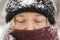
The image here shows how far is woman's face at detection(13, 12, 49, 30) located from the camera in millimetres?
646

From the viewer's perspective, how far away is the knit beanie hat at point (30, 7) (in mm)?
638

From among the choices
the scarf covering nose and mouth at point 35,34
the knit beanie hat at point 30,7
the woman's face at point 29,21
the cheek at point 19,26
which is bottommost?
the scarf covering nose and mouth at point 35,34

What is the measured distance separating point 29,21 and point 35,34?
52 mm

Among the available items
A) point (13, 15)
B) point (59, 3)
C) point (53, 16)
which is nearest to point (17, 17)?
point (13, 15)

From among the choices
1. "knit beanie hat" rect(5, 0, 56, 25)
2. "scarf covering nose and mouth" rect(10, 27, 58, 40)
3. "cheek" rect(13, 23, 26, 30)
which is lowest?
"scarf covering nose and mouth" rect(10, 27, 58, 40)

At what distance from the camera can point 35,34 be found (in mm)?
649

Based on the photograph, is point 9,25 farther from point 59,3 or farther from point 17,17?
point 59,3

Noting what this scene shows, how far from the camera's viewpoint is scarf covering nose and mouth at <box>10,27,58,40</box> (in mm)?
647

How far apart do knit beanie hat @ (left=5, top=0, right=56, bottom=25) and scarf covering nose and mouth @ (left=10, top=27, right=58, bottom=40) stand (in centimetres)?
5

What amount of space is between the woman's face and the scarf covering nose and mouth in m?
0.01

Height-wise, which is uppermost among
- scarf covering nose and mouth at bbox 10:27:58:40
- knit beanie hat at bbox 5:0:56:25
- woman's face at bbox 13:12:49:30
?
knit beanie hat at bbox 5:0:56:25

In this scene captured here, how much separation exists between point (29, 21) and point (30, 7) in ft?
0.17

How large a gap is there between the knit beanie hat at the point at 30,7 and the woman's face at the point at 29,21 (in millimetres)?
14

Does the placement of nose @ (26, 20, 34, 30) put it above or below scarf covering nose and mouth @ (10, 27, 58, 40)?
above
